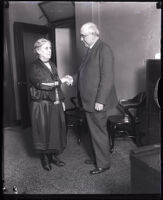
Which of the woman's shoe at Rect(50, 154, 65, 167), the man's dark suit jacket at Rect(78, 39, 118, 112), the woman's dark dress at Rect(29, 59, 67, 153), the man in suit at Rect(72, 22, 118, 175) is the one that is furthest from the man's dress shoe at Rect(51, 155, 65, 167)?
the man's dark suit jacket at Rect(78, 39, 118, 112)

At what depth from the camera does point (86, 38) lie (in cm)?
147

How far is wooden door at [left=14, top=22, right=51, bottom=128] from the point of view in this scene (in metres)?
1.87

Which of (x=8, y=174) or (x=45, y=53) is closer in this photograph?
(x=45, y=53)

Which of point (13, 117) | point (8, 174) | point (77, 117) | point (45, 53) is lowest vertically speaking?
point (8, 174)

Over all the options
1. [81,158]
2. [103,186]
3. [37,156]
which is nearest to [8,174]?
[37,156]

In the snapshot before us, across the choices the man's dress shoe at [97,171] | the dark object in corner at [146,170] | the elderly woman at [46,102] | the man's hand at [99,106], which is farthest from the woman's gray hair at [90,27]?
the man's dress shoe at [97,171]

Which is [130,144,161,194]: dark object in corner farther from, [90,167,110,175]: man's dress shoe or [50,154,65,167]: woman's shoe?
[50,154,65,167]: woman's shoe

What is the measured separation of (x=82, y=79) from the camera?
1.50m

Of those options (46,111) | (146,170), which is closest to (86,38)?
(46,111)

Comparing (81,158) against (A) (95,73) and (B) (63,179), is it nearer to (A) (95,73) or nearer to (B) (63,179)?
(B) (63,179)

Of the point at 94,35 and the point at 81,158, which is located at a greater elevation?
the point at 94,35

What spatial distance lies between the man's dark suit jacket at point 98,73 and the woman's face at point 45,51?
0.21m

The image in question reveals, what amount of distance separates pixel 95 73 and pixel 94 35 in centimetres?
23

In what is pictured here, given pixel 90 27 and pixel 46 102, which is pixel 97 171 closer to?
pixel 46 102
